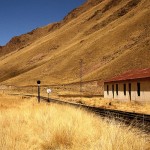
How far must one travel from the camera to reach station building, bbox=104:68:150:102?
3347cm

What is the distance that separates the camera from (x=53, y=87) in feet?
298

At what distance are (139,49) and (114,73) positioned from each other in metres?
10.1

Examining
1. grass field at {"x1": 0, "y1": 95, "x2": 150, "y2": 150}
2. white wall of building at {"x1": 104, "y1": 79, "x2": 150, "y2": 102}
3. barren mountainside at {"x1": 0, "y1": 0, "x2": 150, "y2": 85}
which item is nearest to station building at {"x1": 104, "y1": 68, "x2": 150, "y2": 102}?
white wall of building at {"x1": 104, "y1": 79, "x2": 150, "y2": 102}

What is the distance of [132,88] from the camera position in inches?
1465

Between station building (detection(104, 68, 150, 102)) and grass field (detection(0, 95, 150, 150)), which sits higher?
station building (detection(104, 68, 150, 102))

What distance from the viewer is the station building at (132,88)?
33.5 m

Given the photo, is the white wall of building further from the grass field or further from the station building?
the grass field

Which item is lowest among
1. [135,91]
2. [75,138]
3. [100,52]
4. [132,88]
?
[75,138]

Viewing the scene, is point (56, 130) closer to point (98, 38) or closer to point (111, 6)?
point (98, 38)

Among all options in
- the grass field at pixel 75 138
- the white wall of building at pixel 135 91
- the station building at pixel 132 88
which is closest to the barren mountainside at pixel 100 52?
the station building at pixel 132 88

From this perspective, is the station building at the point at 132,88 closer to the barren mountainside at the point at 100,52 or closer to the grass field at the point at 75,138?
the grass field at the point at 75,138

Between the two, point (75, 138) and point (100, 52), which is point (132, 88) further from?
point (100, 52)

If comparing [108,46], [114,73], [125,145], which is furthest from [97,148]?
[108,46]

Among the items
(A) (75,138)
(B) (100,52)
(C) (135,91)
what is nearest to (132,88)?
(C) (135,91)
